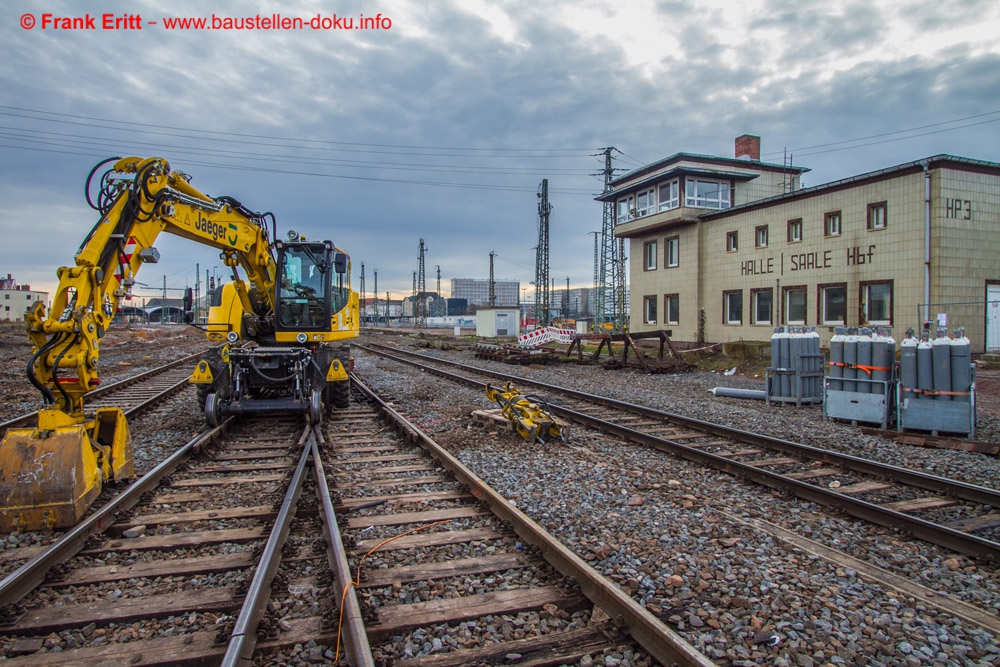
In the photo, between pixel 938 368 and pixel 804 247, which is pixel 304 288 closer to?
pixel 938 368

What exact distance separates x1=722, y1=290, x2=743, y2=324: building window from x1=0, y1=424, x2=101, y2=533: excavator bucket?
77.6 feet

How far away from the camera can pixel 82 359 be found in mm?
5172

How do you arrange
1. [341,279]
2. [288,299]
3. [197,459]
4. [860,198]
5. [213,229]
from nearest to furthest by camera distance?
[197,459], [213,229], [288,299], [341,279], [860,198]

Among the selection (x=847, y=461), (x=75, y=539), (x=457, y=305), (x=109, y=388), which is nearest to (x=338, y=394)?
(x=75, y=539)

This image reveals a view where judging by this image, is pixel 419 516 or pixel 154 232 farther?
pixel 154 232

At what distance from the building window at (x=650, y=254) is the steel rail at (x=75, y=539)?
25.7 m

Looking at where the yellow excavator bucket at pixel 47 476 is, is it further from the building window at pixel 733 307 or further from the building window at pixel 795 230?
the building window at pixel 733 307

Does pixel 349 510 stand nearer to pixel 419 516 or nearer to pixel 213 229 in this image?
pixel 419 516

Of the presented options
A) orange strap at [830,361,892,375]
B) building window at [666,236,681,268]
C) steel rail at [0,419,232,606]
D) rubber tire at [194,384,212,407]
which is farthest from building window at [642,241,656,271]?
steel rail at [0,419,232,606]

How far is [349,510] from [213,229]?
5.16 metres

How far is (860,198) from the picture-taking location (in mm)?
19547

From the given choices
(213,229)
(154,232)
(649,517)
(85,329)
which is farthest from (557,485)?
(213,229)

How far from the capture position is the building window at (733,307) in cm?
2430

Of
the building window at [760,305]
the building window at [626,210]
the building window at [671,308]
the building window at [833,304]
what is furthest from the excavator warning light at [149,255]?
the building window at [626,210]
